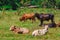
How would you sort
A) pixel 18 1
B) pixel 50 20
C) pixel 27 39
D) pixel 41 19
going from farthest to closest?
1. pixel 18 1
2. pixel 50 20
3. pixel 41 19
4. pixel 27 39

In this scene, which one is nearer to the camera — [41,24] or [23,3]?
[41,24]

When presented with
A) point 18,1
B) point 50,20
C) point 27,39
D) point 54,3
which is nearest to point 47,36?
point 27,39

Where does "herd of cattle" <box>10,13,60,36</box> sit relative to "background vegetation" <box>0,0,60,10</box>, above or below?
above

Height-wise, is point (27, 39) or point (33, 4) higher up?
point (27, 39)

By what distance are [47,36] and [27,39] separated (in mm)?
1212

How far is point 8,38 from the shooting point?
14094 millimetres

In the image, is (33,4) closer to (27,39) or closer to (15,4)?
(15,4)

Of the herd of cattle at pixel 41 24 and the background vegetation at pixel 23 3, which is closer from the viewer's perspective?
the herd of cattle at pixel 41 24

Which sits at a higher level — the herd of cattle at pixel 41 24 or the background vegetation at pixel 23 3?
the herd of cattle at pixel 41 24

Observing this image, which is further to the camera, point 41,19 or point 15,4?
point 15,4

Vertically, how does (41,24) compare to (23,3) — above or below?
above

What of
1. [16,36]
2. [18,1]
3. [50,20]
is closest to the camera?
[16,36]

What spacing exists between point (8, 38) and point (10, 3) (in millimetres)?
21432

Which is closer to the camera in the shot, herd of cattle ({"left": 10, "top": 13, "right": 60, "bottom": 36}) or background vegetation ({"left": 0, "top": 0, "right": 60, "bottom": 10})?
herd of cattle ({"left": 10, "top": 13, "right": 60, "bottom": 36})
